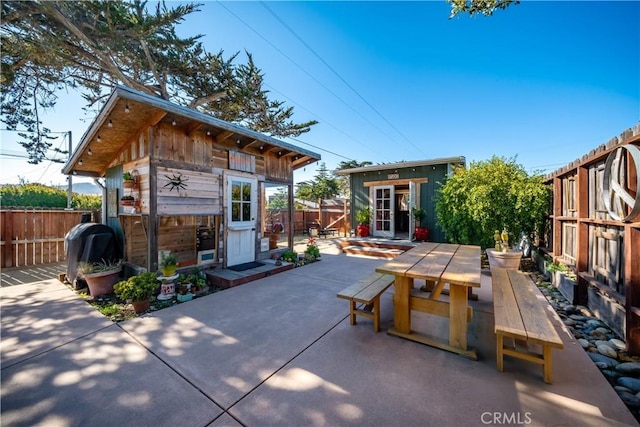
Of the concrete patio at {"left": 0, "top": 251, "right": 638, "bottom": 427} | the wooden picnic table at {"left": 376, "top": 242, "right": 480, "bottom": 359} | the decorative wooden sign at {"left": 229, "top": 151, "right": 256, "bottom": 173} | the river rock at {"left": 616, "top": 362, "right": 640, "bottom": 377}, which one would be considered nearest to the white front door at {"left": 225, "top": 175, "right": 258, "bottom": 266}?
the decorative wooden sign at {"left": 229, "top": 151, "right": 256, "bottom": 173}

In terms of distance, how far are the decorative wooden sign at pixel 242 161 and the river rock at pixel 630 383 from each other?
18.8 feet

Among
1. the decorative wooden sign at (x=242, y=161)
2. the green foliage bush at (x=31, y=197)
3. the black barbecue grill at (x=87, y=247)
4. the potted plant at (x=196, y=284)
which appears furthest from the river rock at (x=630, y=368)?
the green foliage bush at (x=31, y=197)

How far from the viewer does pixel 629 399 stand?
1663 millimetres

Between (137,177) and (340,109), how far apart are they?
10646 mm

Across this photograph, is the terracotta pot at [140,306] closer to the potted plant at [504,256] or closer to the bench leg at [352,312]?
the bench leg at [352,312]

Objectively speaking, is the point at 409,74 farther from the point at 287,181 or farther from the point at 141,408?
the point at 141,408

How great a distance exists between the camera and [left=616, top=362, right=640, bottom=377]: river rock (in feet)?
6.35

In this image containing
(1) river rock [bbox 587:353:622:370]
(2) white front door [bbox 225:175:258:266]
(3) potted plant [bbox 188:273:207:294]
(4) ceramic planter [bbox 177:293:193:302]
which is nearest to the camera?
(1) river rock [bbox 587:353:622:370]

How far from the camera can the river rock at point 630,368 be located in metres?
1.93

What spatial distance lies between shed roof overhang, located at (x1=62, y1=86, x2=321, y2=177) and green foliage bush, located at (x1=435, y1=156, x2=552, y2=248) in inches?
164

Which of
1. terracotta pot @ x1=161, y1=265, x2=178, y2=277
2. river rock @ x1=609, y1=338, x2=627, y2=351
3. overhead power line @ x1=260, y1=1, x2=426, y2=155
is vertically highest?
overhead power line @ x1=260, y1=1, x2=426, y2=155

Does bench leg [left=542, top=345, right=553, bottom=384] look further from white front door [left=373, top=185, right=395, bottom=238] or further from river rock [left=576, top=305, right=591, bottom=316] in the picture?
white front door [left=373, top=185, right=395, bottom=238]

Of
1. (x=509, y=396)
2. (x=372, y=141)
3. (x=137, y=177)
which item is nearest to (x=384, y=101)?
(x=372, y=141)

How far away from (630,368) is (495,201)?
3.90 meters
